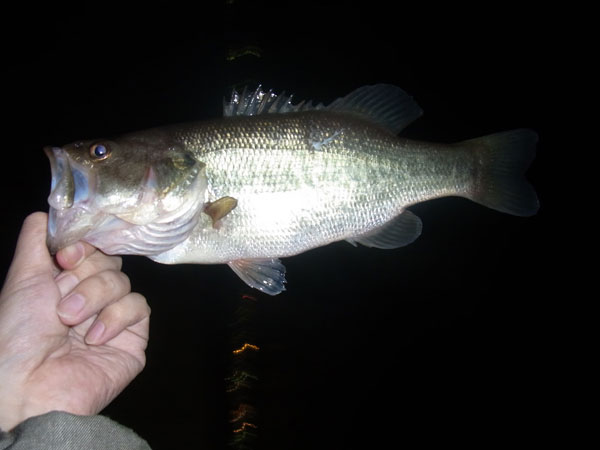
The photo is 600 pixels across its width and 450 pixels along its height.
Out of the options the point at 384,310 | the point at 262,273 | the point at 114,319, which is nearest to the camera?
the point at 114,319

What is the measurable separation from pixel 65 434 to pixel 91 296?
370 mm

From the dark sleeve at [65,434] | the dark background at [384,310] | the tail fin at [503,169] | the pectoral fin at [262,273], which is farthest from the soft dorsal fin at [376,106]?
the dark background at [384,310]

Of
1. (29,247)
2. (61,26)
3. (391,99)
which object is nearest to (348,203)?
(391,99)

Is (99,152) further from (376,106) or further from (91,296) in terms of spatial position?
(376,106)

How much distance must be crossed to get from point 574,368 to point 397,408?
6.43 ft

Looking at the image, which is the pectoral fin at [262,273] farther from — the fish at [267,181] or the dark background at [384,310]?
the dark background at [384,310]

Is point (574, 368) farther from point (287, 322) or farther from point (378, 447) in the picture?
point (287, 322)

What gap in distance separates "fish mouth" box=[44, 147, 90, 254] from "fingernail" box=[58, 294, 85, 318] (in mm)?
133

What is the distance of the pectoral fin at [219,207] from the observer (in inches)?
41.0

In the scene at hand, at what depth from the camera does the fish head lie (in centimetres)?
91

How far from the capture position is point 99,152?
974 millimetres

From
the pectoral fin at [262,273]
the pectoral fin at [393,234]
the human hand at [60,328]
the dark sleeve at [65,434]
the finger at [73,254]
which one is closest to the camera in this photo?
the dark sleeve at [65,434]

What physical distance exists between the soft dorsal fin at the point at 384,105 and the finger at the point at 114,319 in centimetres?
97

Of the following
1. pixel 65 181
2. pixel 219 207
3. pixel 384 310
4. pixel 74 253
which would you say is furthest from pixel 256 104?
pixel 384 310
